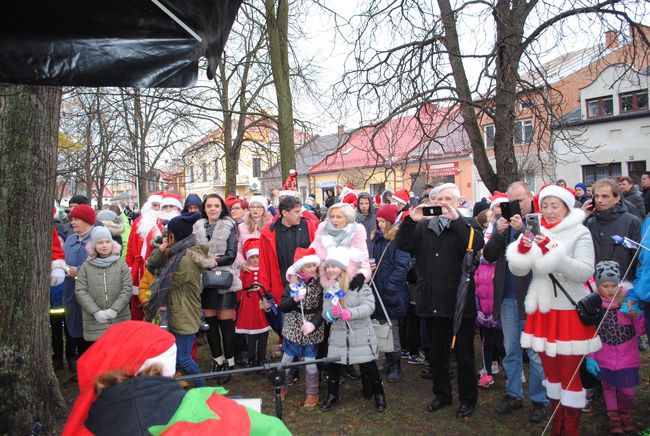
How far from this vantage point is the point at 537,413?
14.0ft

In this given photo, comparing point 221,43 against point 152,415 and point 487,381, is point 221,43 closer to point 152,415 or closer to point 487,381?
point 152,415

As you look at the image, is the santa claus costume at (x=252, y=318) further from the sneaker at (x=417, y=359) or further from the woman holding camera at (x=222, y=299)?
the sneaker at (x=417, y=359)

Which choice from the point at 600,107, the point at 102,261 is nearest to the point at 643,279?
the point at 102,261

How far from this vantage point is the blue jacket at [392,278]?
543 cm

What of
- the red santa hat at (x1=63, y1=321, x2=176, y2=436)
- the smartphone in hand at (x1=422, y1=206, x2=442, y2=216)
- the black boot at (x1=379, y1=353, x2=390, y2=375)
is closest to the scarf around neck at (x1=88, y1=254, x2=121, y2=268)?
the black boot at (x1=379, y1=353, x2=390, y2=375)

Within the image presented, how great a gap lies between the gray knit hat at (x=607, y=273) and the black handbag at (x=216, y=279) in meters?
3.60

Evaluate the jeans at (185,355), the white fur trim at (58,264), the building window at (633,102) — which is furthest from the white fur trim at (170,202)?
the building window at (633,102)

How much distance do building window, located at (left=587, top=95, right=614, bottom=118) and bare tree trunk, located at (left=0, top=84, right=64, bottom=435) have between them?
2907cm

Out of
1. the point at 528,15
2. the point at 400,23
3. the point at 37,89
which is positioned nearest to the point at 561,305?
the point at 37,89

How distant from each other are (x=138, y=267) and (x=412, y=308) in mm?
3365

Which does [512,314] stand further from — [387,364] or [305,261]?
[305,261]

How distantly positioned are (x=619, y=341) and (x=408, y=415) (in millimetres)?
1876

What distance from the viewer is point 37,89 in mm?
3969

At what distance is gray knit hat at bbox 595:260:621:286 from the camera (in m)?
3.98
